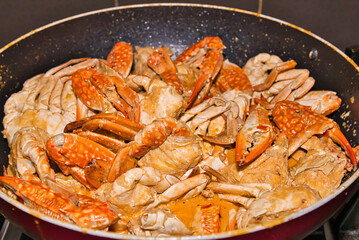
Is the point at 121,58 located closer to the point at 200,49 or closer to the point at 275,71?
the point at 200,49

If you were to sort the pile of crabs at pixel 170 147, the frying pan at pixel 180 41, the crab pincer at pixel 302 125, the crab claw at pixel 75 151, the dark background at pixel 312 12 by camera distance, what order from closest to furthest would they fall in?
1. the pile of crabs at pixel 170 147
2. the crab claw at pixel 75 151
3. the crab pincer at pixel 302 125
4. the frying pan at pixel 180 41
5. the dark background at pixel 312 12

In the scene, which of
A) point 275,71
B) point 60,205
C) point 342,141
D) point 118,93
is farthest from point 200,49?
point 60,205

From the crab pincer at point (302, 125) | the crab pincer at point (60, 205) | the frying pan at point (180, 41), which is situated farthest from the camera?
the frying pan at point (180, 41)

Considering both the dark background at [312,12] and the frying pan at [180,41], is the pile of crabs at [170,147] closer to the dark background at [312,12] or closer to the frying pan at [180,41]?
the frying pan at [180,41]

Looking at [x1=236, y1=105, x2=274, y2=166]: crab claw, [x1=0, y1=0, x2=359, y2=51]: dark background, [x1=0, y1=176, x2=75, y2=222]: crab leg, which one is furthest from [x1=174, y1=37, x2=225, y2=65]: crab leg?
[x1=0, y1=0, x2=359, y2=51]: dark background

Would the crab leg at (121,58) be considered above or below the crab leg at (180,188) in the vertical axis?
above

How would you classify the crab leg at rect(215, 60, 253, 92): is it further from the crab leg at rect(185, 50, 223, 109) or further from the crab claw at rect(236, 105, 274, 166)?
the crab claw at rect(236, 105, 274, 166)

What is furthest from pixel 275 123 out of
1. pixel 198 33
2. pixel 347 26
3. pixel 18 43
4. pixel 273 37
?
pixel 347 26

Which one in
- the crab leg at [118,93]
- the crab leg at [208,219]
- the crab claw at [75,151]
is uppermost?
the crab leg at [118,93]

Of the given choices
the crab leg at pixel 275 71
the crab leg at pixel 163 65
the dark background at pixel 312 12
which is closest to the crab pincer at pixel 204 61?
the crab leg at pixel 163 65
